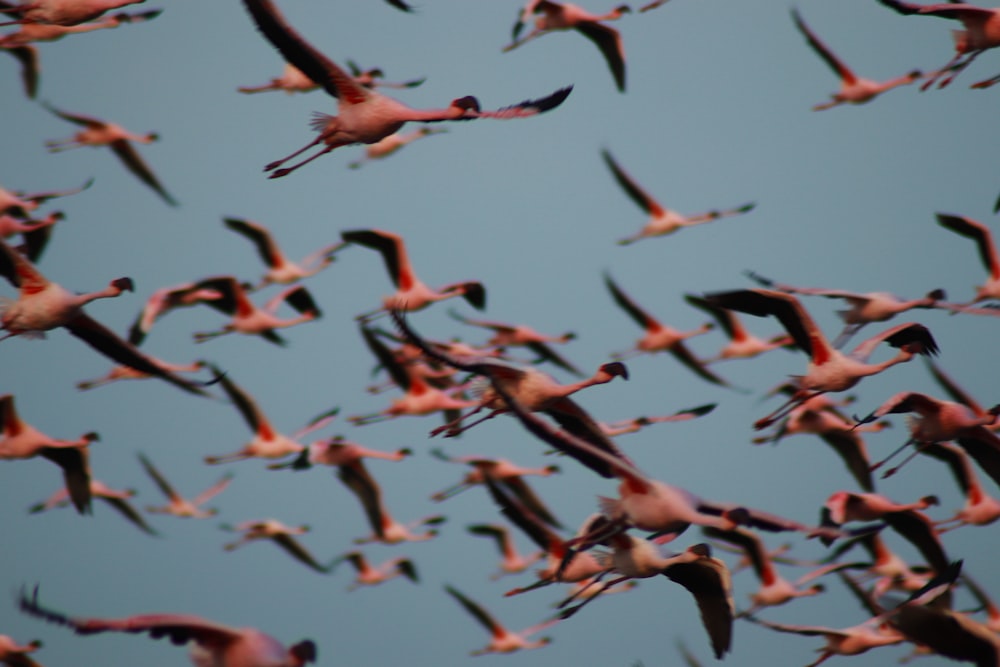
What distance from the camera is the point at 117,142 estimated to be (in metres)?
16.2

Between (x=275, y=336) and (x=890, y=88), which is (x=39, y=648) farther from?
(x=890, y=88)

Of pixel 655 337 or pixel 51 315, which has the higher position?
pixel 51 315

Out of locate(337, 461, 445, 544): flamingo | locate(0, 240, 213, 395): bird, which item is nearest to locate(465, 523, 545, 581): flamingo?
locate(337, 461, 445, 544): flamingo

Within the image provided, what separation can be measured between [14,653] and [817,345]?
7272 millimetres

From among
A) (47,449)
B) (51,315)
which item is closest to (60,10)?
(51,315)

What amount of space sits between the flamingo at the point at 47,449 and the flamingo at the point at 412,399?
10.8 ft

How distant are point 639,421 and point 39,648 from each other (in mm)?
6602

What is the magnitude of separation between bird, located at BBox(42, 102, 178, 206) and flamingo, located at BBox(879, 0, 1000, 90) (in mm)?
9005

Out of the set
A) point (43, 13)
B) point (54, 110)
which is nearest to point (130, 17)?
point (54, 110)

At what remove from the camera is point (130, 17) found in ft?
Result: 45.2

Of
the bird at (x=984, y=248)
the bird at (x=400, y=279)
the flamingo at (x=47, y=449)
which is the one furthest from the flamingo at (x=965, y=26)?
the flamingo at (x=47, y=449)

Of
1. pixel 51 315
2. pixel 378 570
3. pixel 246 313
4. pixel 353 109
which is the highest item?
pixel 353 109

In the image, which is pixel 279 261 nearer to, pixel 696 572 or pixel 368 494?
pixel 368 494

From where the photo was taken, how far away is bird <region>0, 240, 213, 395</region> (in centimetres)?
941
